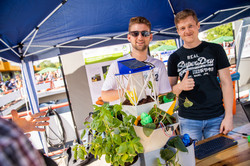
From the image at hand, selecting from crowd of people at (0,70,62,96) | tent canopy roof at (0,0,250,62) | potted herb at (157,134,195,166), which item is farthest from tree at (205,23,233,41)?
potted herb at (157,134,195,166)

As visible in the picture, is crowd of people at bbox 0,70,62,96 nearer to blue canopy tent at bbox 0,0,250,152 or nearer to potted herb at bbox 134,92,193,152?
blue canopy tent at bbox 0,0,250,152

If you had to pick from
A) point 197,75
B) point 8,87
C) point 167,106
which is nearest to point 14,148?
point 167,106

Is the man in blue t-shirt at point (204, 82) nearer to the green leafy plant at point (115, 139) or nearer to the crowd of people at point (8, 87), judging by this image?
the green leafy plant at point (115, 139)

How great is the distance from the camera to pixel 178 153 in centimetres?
82

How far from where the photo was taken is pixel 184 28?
149cm

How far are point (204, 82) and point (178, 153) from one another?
954 millimetres

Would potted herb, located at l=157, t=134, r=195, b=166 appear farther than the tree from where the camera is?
No

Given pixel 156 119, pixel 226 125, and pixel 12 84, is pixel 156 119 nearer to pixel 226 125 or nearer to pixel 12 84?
pixel 226 125

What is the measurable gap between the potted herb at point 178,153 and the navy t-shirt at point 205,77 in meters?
0.79

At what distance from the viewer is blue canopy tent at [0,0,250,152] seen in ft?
6.63

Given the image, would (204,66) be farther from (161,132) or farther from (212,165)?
(161,132)

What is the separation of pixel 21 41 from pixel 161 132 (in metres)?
2.72

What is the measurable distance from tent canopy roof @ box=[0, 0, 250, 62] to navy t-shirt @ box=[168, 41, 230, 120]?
4.86 ft

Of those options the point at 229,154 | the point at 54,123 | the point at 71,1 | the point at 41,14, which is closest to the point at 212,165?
the point at 229,154
